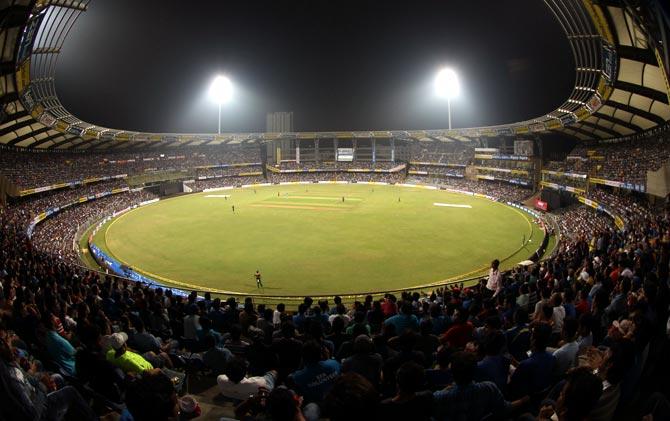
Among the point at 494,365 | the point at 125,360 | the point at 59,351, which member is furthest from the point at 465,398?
the point at 59,351

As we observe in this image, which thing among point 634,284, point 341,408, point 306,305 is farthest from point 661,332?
point 306,305

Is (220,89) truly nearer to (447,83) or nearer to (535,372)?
(447,83)

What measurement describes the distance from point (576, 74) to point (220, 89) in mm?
63413

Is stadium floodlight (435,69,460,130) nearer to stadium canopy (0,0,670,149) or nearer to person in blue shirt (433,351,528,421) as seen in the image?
stadium canopy (0,0,670,149)

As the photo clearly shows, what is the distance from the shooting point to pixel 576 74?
38906mm

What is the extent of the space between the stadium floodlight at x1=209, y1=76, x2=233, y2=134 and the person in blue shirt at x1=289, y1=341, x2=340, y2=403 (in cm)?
8485

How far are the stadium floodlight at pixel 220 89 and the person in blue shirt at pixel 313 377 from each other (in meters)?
84.8

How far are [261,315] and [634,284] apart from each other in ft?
30.2

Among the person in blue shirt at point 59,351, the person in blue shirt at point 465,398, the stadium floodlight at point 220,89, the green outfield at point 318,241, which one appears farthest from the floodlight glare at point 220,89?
the person in blue shirt at point 465,398

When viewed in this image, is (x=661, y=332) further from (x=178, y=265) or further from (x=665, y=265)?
(x=178, y=265)

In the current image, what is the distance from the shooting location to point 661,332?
6602 mm

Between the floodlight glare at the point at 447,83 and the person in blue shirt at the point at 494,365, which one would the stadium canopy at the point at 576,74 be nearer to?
the person in blue shirt at the point at 494,365

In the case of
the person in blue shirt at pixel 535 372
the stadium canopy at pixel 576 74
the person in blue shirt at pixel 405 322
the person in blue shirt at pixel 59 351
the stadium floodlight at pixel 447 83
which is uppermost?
the stadium floodlight at pixel 447 83

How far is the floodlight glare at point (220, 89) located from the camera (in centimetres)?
8306
